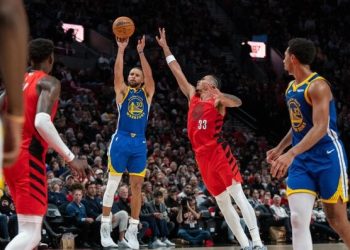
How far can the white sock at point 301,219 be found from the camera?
5082mm

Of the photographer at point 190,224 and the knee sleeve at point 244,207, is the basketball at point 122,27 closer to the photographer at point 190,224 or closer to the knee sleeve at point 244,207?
the knee sleeve at point 244,207

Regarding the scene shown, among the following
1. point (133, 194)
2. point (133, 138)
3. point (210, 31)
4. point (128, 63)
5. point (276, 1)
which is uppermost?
point (276, 1)

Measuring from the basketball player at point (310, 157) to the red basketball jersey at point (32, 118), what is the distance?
5.62 ft

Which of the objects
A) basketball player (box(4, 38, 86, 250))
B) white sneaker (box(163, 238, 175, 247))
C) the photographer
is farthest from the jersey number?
the photographer

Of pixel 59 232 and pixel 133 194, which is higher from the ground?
pixel 133 194

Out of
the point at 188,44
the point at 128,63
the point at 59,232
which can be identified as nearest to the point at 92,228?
the point at 59,232

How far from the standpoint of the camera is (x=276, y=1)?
90.9ft

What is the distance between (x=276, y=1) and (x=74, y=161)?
24207mm

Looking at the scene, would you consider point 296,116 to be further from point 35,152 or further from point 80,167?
point 35,152

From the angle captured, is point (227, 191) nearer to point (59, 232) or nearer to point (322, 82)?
point (322, 82)

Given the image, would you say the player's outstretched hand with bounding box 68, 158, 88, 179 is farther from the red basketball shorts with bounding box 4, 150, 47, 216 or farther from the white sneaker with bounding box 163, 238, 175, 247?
the white sneaker with bounding box 163, 238, 175, 247

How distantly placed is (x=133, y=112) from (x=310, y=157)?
13.2ft

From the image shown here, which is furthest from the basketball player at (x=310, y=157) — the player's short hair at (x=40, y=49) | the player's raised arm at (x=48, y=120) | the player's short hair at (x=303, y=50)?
the player's short hair at (x=40, y=49)

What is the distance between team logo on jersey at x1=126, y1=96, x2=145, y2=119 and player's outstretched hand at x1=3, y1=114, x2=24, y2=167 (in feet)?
21.1
